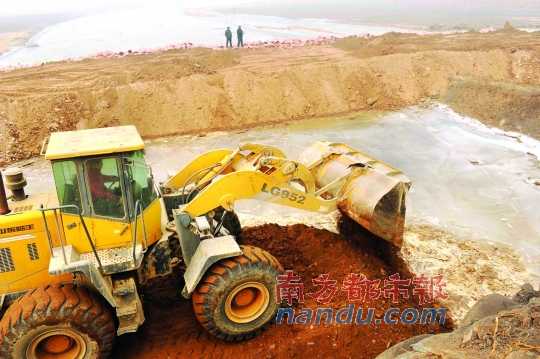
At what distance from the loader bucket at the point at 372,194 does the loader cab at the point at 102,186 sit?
2.68 meters

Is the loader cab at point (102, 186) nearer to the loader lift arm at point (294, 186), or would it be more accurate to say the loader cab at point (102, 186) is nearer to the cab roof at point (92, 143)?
the cab roof at point (92, 143)

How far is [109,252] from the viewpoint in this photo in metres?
5.23

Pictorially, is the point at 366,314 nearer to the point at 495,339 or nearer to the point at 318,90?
the point at 495,339

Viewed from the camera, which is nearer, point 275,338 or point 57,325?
point 57,325

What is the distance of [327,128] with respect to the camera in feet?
51.1

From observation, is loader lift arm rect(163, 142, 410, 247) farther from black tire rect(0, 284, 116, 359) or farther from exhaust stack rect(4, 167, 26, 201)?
exhaust stack rect(4, 167, 26, 201)

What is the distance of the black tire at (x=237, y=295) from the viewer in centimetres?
528

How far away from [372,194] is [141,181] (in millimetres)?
3016

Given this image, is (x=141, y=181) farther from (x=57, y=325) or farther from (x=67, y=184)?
(x=57, y=325)

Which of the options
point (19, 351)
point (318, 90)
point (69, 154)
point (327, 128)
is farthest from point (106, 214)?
point (318, 90)

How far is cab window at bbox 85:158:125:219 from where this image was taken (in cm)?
492

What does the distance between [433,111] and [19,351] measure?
15.4 m

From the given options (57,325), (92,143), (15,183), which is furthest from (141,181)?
(57,325)

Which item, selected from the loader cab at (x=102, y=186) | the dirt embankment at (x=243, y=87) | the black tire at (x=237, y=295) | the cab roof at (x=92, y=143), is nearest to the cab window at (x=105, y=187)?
the loader cab at (x=102, y=186)
